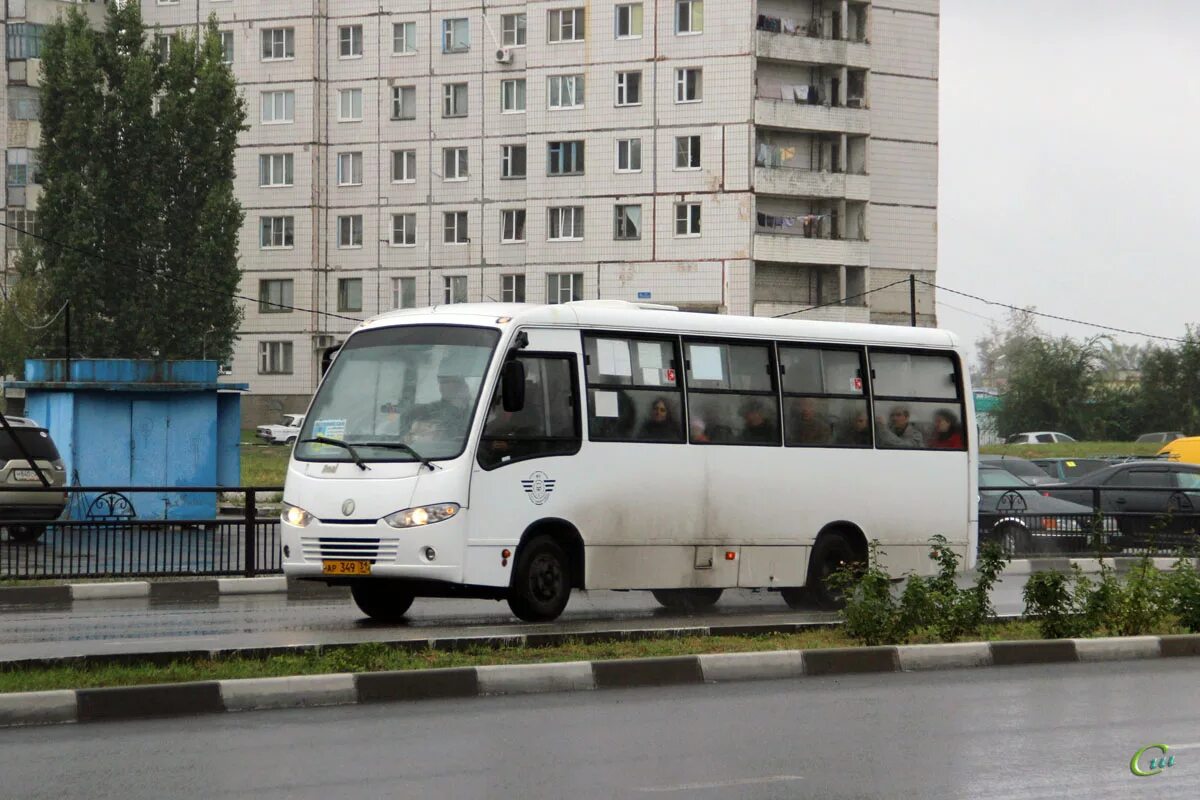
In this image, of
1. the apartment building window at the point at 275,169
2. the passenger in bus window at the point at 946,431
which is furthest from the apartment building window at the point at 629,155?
the passenger in bus window at the point at 946,431

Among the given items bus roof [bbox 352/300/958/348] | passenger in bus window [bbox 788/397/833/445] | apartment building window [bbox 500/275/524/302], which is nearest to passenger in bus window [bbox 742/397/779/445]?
passenger in bus window [bbox 788/397/833/445]

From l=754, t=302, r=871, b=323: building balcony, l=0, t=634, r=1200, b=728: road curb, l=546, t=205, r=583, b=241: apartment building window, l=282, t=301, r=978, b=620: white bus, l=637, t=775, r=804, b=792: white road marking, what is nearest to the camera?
l=637, t=775, r=804, b=792: white road marking

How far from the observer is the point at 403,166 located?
80.3 m

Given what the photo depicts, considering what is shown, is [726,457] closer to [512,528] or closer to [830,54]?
[512,528]

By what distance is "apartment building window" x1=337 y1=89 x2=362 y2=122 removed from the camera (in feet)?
265

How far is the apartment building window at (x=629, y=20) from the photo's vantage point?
75.9 meters

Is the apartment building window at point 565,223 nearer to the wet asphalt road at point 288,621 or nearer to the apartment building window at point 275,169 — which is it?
the apartment building window at point 275,169

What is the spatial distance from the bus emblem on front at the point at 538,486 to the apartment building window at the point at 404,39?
219 ft

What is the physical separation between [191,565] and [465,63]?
60902mm

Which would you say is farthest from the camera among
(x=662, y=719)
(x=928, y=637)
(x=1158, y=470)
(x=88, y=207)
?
(x=88, y=207)

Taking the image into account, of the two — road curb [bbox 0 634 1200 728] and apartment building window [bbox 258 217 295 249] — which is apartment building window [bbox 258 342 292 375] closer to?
apartment building window [bbox 258 217 295 249]

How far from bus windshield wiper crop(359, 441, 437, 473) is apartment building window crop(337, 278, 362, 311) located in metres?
66.8

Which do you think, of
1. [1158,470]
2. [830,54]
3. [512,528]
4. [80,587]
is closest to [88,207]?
[830,54]

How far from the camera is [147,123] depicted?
69250 millimetres
